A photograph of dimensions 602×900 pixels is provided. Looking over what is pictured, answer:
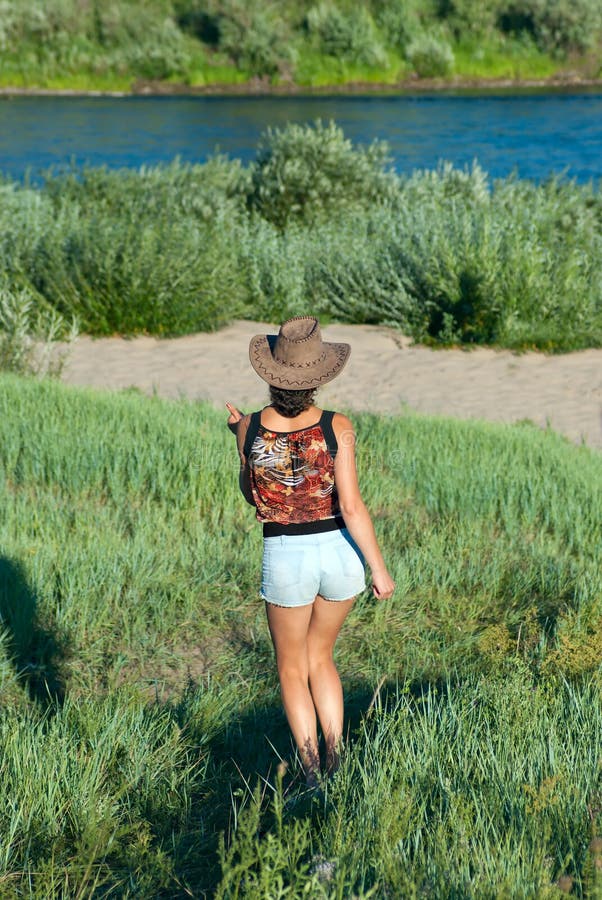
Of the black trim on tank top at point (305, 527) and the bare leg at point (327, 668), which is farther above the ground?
the black trim on tank top at point (305, 527)

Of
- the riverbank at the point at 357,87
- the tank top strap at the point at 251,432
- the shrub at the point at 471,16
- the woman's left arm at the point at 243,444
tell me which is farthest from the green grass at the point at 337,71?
the tank top strap at the point at 251,432

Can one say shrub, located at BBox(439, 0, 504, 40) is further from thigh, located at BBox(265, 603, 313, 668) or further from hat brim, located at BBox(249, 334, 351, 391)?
thigh, located at BBox(265, 603, 313, 668)

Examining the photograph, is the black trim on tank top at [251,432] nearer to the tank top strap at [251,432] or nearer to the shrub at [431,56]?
the tank top strap at [251,432]

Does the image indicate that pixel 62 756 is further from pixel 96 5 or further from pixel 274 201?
pixel 96 5

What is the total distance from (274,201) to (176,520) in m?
13.0

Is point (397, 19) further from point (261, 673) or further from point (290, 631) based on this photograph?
point (290, 631)

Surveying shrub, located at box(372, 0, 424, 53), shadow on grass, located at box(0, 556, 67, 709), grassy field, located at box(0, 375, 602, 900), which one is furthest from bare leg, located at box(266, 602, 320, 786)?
shrub, located at box(372, 0, 424, 53)

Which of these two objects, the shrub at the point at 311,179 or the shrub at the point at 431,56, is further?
the shrub at the point at 431,56

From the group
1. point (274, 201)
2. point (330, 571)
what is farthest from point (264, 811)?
point (274, 201)

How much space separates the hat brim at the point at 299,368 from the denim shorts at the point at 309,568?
0.49 metres

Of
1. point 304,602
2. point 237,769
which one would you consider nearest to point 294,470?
point 304,602

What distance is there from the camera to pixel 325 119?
4494 centimetres

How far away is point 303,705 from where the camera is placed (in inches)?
139

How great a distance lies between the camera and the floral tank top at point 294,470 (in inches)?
129
